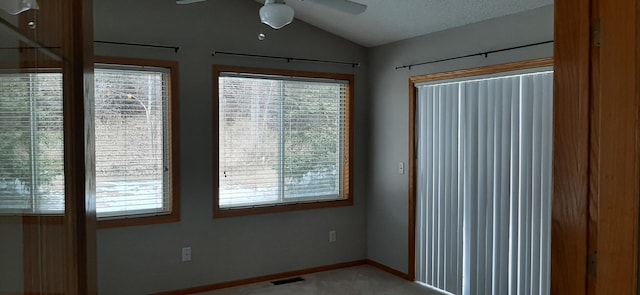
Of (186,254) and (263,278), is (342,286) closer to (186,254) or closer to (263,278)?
(263,278)

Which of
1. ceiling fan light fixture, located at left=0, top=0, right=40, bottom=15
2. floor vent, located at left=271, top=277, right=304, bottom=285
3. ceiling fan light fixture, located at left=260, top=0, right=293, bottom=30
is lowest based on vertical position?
floor vent, located at left=271, top=277, right=304, bottom=285

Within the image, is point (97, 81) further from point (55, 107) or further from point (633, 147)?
point (633, 147)

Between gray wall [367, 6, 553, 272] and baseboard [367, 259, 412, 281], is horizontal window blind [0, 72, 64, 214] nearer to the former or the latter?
gray wall [367, 6, 553, 272]

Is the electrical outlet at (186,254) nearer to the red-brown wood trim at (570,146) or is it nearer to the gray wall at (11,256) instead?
the red-brown wood trim at (570,146)

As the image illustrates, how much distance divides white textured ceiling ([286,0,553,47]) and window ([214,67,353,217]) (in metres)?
0.51

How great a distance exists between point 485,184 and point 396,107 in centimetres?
122

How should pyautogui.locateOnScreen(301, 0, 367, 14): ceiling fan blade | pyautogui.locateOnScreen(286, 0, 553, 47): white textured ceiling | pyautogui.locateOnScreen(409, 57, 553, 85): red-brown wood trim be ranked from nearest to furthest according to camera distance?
pyautogui.locateOnScreen(301, 0, 367, 14): ceiling fan blade → pyautogui.locateOnScreen(409, 57, 553, 85): red-brown wood trim → pyautogui.locateOnScreen(286, 0, 553, 47): white textured ceiling

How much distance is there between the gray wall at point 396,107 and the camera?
147 inches

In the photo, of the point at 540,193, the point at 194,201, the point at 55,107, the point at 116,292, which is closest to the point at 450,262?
the point at 540,193

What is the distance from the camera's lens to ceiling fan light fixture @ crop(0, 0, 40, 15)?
0.54m

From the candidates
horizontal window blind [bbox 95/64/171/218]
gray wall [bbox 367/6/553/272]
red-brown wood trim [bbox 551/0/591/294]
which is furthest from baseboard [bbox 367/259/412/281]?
red-brown wood trim [bbox 551/0/591/294]

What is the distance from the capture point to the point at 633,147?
1222 millimetres

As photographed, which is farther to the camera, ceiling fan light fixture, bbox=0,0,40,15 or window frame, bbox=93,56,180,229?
window frame, bbox=93,56,180,229

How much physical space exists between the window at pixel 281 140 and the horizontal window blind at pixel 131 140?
48 cm
